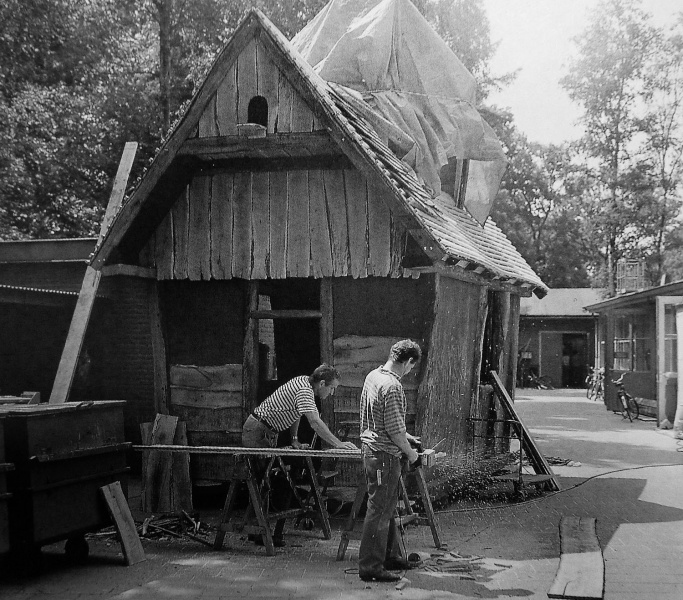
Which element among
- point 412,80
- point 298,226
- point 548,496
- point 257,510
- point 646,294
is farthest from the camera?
point 646,294

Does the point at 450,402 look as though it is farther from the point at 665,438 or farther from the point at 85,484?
the point at 665,438

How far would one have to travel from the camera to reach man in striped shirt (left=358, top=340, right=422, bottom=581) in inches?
262

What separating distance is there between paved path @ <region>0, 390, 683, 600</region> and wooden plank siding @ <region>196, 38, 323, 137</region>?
4494 millimetres

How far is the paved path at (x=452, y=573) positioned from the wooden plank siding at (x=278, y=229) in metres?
2.99

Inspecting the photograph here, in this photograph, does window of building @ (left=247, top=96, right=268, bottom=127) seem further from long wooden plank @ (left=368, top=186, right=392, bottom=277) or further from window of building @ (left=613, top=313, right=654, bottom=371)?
window of building @ (left=613, top=313, right=654, bottom=371)

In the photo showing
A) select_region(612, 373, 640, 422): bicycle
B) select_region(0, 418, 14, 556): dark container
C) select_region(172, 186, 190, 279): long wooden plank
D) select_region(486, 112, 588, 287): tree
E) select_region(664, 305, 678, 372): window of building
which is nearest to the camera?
select_region(0, 418, 14, 556): dark container

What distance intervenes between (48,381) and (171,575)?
21.7 ft

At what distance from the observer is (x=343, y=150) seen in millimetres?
8789

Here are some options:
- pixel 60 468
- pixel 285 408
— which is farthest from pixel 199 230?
pixel 60 468

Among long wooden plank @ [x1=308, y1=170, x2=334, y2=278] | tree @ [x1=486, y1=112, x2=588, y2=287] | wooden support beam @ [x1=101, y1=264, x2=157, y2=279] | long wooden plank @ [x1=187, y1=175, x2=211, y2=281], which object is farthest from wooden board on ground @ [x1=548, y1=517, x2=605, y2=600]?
tree @ [x1=486, y1=112, x2=588, y2=287]

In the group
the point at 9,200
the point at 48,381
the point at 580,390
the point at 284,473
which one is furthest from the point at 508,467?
the point at 580,390

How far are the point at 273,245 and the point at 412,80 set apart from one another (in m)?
5.41

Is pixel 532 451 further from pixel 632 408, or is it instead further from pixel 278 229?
pixel 632 408

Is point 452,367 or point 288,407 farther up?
point 452,367
